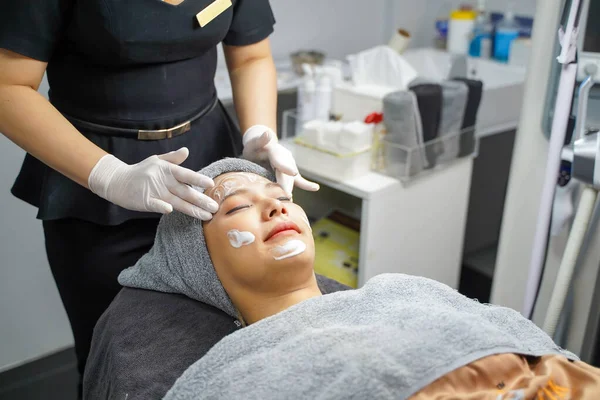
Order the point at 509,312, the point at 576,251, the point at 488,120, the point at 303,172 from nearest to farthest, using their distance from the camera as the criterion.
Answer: the point at 509,312 < the point at 576,251 < the point at 303,172 < the point at 488,120

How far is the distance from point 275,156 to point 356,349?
51 cm

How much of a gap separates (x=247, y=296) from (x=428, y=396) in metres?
0.41

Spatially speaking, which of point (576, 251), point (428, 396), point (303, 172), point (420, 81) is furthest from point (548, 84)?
point (428, 396)

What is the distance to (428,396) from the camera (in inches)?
34.1

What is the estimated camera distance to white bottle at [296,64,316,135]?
1.97 metres

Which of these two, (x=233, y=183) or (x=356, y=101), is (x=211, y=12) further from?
(x=356, y=101)

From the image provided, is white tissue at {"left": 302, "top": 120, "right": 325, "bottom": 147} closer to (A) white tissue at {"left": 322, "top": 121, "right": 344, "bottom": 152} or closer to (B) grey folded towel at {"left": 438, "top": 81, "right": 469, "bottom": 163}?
(A) white tissue at {"left": 322, "top": 121, "right": 344, "bottom": 152}

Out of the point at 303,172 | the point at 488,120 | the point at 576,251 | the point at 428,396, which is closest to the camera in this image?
the point at 428,396

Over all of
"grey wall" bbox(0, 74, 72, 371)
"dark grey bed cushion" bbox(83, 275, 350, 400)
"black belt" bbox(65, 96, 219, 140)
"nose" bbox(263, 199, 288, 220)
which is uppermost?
"black belt" bbox(65, 96, 219, 140)

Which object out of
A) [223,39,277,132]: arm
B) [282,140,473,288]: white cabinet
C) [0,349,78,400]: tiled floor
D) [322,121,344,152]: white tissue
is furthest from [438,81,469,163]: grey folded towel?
[0,349,78,400]: tiled floor

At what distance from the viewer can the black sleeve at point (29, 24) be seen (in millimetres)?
1062

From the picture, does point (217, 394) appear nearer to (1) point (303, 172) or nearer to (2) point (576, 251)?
(2) point (576, 251)

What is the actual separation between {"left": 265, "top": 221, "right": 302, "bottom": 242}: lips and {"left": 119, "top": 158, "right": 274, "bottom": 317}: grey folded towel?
14 cm

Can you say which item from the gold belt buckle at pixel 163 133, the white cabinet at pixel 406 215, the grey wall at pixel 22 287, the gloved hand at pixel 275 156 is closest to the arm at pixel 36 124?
Result: the gold belt buckle at pixel 163 133
